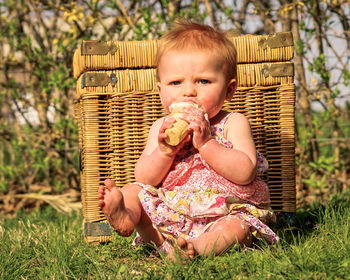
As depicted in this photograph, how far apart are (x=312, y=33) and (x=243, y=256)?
2.05 meters

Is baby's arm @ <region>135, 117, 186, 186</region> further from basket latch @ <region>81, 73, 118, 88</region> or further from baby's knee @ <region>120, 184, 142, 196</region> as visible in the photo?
basket latch @ <region>81, 73, 118, 88</region>

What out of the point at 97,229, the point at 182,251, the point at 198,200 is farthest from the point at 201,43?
the point at 97,229

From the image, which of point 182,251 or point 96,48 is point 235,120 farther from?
point 96,48

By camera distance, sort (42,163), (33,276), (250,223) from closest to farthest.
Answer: (33,276) < (250,223) < (42,163)

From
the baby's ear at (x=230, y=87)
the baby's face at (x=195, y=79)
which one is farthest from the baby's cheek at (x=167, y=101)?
the baby's ear at (x=230, y=87)

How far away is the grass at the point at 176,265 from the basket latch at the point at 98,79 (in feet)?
2.67

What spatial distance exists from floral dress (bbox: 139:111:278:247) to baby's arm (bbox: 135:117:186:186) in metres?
0.04

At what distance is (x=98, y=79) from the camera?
2467 millimetres

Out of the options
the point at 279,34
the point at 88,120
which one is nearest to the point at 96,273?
the point at 88,120

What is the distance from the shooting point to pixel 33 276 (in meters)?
1.82

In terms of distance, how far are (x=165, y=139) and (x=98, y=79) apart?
27.0 inches

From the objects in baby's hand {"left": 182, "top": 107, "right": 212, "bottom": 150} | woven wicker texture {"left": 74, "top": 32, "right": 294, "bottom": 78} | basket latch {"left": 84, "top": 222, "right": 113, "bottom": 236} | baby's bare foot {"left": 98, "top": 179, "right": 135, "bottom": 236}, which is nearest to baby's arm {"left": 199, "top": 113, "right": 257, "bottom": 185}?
baby's hand {"left": 182, "top": 107, "right": 212, "bottom": 150}

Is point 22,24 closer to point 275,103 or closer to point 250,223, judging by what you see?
point 275,103

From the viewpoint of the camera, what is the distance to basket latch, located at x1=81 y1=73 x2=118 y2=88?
2459 millimetres
